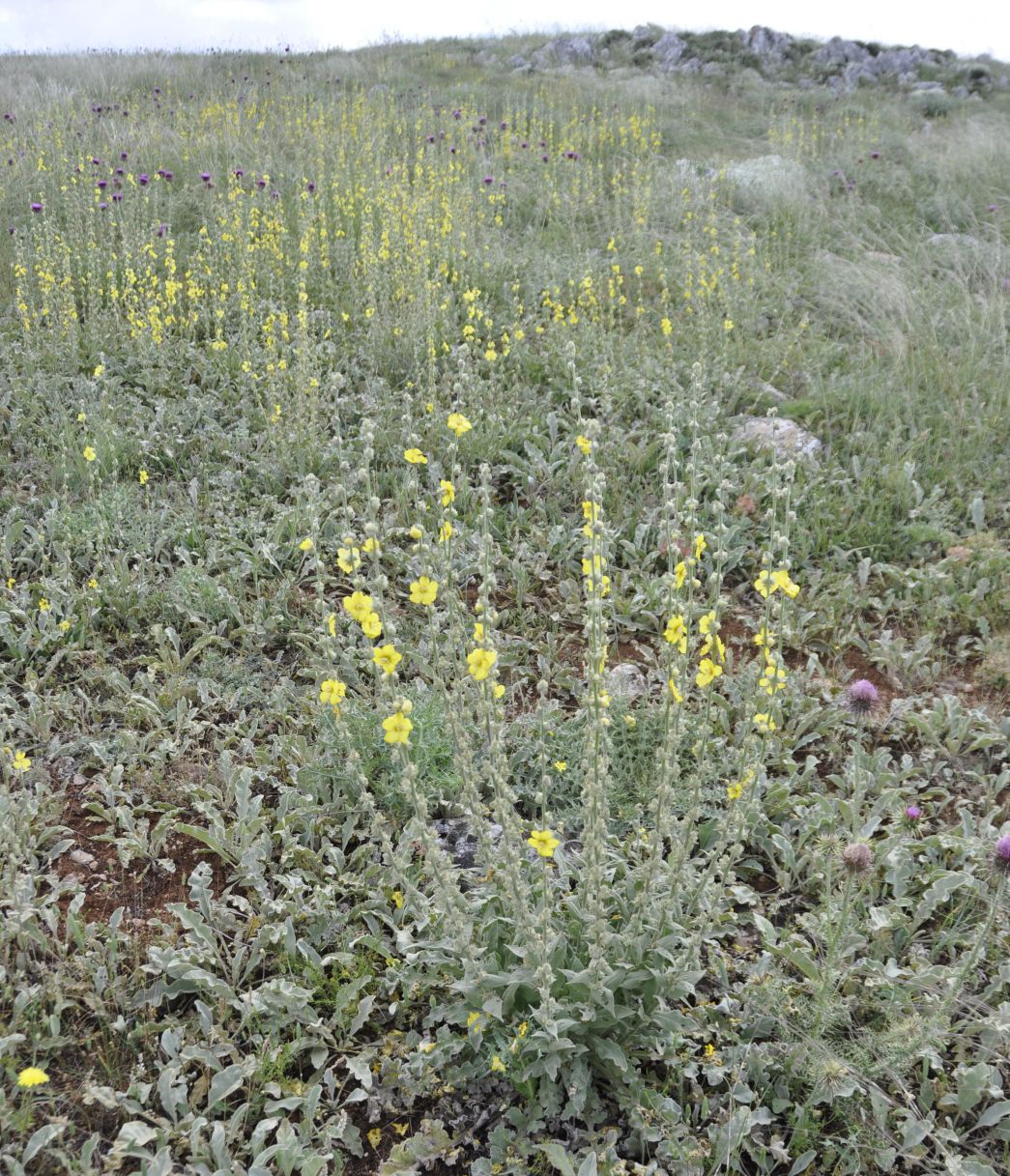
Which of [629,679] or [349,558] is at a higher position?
[349,558]

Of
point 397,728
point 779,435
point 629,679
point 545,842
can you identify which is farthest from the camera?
point 779,435

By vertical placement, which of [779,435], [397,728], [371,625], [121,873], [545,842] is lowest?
[121,873]

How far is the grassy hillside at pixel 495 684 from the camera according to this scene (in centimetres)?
209

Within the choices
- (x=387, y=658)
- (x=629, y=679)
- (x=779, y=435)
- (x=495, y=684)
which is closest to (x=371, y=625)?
(x=387, y=658)

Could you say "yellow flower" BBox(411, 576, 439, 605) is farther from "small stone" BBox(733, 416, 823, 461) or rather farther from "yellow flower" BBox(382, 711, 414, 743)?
"small stone" BBox(733, 416, 823, 461)

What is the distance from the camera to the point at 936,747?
10.7 ft

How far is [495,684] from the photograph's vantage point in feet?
6.59

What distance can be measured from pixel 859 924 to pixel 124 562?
3.20m

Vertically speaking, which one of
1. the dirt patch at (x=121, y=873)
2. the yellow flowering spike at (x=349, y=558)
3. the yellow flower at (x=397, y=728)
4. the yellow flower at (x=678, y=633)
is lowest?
the dirt patch at (x=121, y=873)

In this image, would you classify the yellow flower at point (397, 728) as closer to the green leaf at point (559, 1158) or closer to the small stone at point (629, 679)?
the green leaf at point (559, 1158)

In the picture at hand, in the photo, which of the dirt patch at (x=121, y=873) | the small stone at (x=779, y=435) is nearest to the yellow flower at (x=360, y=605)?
the dirt patch at (x=121, y=873)

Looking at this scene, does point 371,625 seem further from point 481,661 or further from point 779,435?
point 779,435

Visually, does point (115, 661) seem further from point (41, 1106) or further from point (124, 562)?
point (41, 1106)

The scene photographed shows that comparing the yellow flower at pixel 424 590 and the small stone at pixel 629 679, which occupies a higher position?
the yellow flower at pixel 424 590
